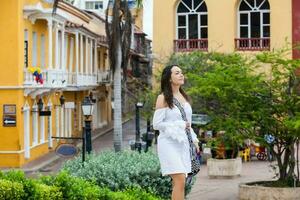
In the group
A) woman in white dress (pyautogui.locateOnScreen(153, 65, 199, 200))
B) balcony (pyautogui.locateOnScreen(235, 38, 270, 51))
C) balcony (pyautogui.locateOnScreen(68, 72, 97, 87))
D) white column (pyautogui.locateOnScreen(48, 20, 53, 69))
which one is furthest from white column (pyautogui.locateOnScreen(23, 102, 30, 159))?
woman in white dress (pyautogui.locateOnScreen(153, 65, 199, 200))

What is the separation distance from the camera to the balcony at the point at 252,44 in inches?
1586

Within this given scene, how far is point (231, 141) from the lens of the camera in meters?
18.6

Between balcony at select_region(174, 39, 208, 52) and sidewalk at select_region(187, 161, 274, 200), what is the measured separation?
12.8 meters

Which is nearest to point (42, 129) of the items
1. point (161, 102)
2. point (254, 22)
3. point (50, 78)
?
point (50, 78)

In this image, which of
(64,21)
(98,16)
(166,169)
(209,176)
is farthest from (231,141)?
(98,16)

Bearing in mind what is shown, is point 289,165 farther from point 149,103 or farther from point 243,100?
point 149,103

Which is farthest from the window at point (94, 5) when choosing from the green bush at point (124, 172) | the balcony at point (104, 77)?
the green bush at point (124, 172)

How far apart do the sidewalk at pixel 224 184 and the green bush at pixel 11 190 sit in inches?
408

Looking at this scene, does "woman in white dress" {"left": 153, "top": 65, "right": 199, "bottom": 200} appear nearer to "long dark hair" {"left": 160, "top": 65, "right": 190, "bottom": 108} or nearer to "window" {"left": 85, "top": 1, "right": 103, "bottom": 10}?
"long dark hair" {"left": 160, "top": 65, "right": 190, "bottom": 108}

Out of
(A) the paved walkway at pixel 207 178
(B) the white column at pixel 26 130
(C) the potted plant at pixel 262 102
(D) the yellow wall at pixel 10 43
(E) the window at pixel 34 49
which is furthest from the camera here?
(E) the window at pixel 34 49

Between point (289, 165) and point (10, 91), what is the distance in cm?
1652

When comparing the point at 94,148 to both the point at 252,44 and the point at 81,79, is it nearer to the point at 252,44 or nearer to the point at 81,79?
the point at 81,79

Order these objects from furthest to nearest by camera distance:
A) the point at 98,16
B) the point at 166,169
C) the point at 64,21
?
1. the point at 98,16
2. the point at 64,21
3. the point at 166,169

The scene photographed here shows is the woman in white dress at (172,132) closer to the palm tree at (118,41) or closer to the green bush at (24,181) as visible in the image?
the green bush at (24,181)
